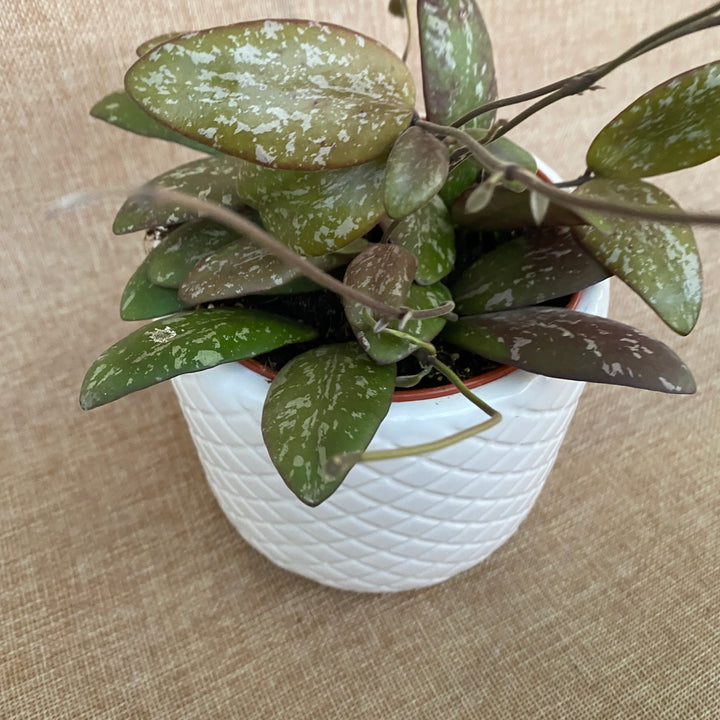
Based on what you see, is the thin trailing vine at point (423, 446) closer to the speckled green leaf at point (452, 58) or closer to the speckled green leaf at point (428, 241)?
the speckled green leaf at point (428, 241)

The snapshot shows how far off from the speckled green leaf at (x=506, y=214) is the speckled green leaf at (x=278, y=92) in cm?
8

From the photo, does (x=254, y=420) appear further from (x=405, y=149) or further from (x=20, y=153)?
(x=20, y=153)

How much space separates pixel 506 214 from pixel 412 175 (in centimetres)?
12

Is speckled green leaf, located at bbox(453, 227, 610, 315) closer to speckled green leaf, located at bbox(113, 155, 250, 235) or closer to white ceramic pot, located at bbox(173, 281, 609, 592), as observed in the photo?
white ceramic pot, located at bbox(173, 281, 609, 592)

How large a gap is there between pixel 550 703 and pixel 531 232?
1.15 ft

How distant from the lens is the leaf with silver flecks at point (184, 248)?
46 cm

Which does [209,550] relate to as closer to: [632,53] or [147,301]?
[147,301]

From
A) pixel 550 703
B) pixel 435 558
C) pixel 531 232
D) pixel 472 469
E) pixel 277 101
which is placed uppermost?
pixel 277 101

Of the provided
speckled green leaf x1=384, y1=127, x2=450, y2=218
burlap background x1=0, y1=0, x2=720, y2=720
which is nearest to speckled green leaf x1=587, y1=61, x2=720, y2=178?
speckled green leaf x1=384, y1=127, x2=450, y2=218

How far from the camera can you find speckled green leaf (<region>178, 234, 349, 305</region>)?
0.42 meters

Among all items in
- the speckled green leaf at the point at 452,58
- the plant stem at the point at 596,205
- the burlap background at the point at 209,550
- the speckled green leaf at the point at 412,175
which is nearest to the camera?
the plant stem at the point at 596,205

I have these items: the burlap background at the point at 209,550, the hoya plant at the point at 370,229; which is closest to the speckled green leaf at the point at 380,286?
the hoya plant at the point at 370,229

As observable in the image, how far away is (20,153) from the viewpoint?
795 mm

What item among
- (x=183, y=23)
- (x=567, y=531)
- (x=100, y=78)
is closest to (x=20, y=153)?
(x=100, y=78)
